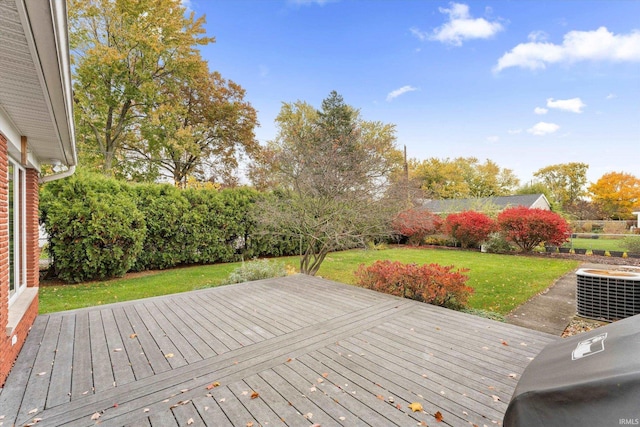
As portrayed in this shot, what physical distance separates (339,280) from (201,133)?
41.8 feet

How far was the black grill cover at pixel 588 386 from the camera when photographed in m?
1.00

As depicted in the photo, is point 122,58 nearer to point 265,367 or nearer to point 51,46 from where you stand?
point 51,46

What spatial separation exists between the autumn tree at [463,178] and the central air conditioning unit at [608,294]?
2603 cm

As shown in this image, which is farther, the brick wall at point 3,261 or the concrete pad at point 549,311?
the concrete pad at point 549,311

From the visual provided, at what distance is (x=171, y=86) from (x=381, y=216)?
12949mm

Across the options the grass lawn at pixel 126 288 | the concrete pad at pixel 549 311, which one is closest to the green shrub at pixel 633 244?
the concrete pad at pixel 549 311

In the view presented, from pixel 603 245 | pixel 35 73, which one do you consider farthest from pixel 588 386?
pixel 603 245

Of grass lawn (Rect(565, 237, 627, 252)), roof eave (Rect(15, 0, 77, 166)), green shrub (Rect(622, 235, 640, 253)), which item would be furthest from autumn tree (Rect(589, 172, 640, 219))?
roof eave (Rect(15, 0, 77, 166))

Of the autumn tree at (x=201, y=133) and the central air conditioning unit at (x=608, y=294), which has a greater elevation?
the autumn tree at (x=201, y=133)

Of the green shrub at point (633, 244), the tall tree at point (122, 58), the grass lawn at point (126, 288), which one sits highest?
the tall tree at point (122, 58)

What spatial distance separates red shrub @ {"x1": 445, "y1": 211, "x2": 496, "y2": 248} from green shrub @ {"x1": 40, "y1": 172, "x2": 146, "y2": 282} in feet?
43.6

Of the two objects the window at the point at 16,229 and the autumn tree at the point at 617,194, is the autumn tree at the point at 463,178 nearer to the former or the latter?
the autumn tree at the point at 617,194

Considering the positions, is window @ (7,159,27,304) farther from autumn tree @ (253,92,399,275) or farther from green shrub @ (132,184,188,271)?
Answer: green shrub @ (132,184,188,271)

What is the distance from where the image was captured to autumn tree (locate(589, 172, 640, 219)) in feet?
90.4
